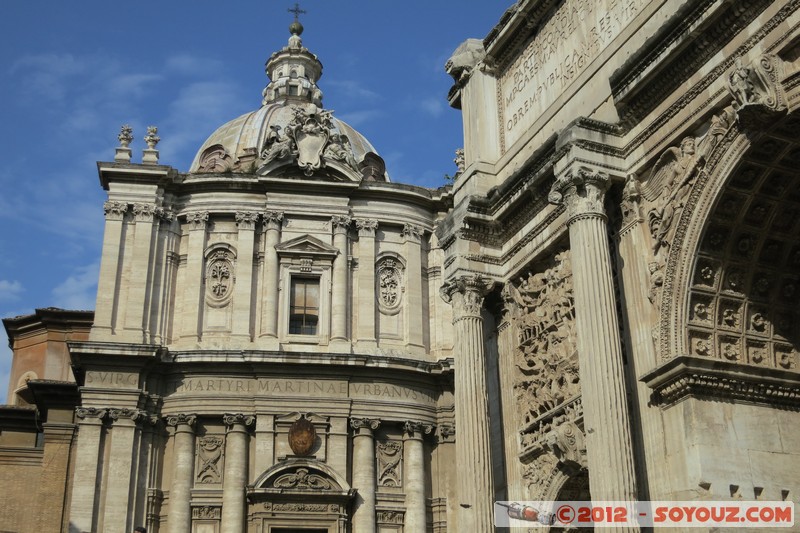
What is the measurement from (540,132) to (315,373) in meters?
15.4

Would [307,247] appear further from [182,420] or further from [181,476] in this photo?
[181,476]

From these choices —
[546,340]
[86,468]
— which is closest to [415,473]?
[86,468]

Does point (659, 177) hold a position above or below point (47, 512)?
above

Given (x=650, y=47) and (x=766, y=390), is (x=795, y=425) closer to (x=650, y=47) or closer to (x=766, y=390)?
(x=766, y=390)

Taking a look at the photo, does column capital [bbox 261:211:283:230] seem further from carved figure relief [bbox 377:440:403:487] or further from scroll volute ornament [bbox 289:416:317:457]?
carved figure relief [bbox 377:440:403:487]

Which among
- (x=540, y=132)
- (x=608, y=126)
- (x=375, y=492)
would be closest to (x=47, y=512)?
(x=375, y=492)

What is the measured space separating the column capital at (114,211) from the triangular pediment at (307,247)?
5303mm

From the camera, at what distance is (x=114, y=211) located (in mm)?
33031

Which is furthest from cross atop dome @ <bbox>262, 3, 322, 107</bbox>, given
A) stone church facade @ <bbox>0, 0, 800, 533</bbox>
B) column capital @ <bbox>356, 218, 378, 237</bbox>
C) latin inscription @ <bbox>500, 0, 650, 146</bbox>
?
latin inscription @ <bbox>500, 0, 650, 146</bbox>

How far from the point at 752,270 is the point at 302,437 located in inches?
748

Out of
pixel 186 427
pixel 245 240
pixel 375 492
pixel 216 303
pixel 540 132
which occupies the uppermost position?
pixel 245 240

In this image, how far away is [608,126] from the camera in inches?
616

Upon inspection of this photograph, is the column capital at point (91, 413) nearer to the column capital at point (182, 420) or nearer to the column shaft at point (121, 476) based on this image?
the column shaft at point (121, 476)

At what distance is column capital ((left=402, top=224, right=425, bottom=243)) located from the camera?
3494 cm
